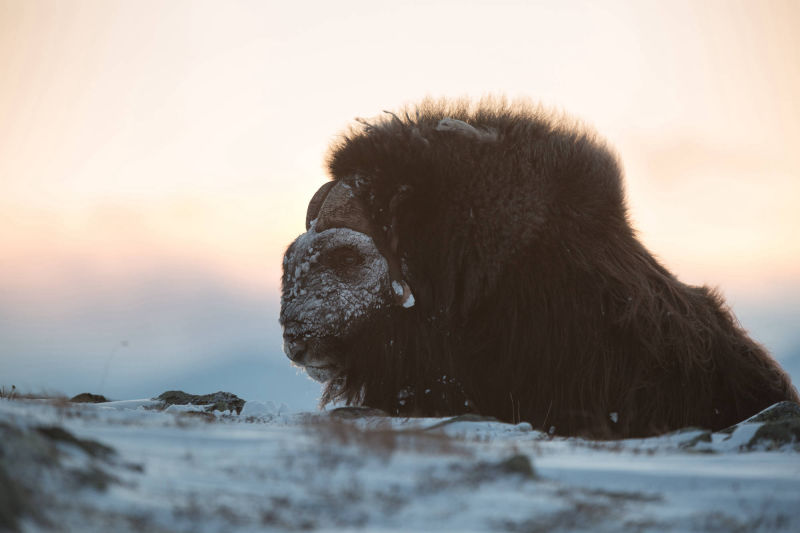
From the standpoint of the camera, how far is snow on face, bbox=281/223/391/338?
216 inches

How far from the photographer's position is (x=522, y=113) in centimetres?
602

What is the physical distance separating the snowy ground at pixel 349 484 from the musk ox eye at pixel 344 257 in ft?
7.93

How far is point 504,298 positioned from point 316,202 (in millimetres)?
1719

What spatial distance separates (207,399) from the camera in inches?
259

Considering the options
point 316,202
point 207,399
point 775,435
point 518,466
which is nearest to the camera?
point 518,466

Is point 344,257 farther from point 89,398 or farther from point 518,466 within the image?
point 518,466

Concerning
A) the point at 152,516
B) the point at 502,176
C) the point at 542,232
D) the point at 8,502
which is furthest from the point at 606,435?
the point at 8,502

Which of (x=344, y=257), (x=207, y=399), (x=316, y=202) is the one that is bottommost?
(x=207, y=399)

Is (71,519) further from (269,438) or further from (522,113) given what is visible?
(522,113)

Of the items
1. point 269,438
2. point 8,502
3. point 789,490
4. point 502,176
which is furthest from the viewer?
point 502,176

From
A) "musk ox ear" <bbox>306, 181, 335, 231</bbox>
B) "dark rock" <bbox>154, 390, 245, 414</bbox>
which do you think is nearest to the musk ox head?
"musk ox ear" <bbox>306, 181, 335, 231</bbox>

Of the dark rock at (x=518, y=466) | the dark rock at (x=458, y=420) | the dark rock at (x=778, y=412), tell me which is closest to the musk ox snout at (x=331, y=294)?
the dark rock at (x=458, y=420)

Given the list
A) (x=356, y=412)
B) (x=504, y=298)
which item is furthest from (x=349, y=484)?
(x=504, y=298)

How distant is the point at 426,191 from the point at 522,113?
1.09 m
